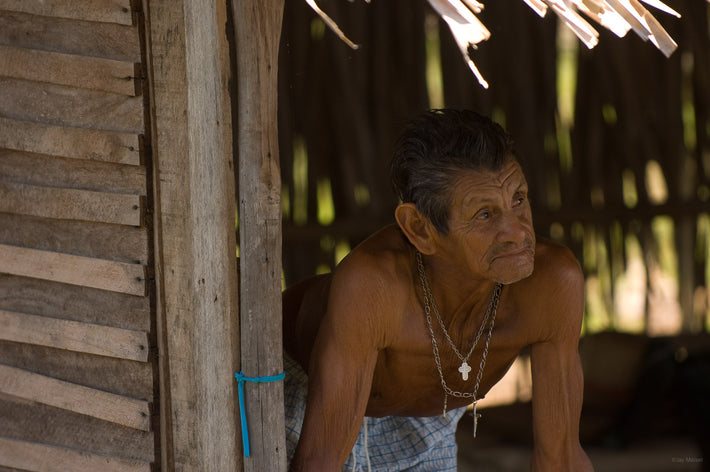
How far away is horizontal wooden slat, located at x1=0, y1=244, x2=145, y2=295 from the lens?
2330 mm

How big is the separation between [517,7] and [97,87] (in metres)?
3.80

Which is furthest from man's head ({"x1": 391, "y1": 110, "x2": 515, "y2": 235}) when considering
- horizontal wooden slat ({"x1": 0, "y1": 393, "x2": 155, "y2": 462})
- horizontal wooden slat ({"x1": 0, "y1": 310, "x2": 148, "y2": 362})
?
horizontal wooden slat ({"x1": 0, "y1": 393, "x2": 155, "y2": 462})

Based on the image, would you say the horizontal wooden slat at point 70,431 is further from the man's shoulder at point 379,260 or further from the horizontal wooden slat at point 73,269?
the man's shoulder at point 379,260

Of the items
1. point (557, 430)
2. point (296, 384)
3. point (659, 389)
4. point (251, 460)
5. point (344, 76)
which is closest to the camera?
point (251, 460)

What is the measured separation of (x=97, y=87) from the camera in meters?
2.29

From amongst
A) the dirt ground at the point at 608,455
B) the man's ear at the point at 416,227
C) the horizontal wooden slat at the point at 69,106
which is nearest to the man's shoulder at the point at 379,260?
the man's ear at the point at 416,227

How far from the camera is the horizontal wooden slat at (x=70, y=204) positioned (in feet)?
7.57

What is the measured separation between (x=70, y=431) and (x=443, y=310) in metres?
1.05

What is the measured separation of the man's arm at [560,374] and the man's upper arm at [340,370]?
49 centimetres

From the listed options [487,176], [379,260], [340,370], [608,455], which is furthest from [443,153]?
[608,455]

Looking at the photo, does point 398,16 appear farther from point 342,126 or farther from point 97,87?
point 97,87

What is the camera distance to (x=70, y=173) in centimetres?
236

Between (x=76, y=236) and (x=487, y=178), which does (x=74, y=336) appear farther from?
(x=487, y=178)

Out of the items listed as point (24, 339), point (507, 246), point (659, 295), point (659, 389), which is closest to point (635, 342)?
point (659, 389)
